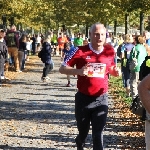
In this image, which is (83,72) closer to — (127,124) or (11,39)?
(127,124)

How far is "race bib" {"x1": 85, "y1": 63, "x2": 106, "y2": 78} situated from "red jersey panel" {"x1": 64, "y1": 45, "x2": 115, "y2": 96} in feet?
0.13

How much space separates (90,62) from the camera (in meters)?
6.94

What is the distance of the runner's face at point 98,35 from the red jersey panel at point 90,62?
0.14 m

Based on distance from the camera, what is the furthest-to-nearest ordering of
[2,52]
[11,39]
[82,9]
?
[82,9], [11,39], [2,52]

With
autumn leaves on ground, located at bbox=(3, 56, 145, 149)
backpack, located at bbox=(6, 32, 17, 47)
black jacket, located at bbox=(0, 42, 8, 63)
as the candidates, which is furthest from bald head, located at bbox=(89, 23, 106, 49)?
backpack, located at bbox=(6, 32, 17, 47)

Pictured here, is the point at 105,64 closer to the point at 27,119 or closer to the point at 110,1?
the point at 27,119

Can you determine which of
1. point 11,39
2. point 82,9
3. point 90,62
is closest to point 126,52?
point 90,62

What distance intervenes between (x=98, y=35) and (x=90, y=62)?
0.38 m

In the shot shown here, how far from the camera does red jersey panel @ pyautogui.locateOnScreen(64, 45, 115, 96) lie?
6969 millimetres

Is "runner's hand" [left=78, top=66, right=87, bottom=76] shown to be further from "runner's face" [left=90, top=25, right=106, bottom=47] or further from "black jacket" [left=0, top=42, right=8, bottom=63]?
"black jacket" [left=0, top=42, right=8, bottom=63]

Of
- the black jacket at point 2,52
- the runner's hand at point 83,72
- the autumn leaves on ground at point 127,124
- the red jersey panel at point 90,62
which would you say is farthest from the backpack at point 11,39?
the runner's hand at point 83,72

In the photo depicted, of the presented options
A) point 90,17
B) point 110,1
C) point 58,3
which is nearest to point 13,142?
point 110,1

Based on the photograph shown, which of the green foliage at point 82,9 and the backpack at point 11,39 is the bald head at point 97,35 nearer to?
the green foliage at point 82,9

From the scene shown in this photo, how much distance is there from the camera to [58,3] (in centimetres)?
5031
